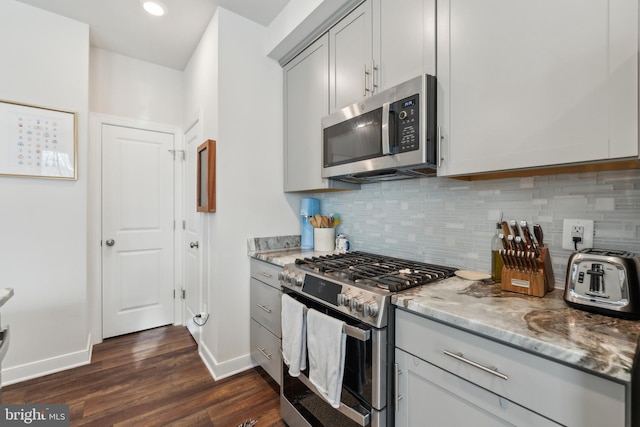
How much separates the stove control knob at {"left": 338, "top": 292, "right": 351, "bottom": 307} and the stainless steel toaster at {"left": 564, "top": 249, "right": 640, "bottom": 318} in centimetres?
75

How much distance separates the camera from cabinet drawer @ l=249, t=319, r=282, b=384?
5.99ft

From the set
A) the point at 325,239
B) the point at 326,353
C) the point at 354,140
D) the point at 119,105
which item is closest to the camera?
the point at 326,353

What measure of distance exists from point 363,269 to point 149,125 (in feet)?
8.86

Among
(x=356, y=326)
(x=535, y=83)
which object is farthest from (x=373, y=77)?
(x=356, y=326)

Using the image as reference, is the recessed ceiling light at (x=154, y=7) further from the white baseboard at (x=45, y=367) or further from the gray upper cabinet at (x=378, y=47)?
the white baseboard at (x=45, y=367)

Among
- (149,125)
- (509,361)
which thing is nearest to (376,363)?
(509,361)

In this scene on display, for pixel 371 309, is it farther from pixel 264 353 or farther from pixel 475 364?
pixel 264 353

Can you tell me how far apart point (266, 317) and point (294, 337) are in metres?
0.57

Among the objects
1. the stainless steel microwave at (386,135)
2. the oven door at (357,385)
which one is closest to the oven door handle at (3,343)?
the oven door at (357,385)

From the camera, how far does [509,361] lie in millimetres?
786

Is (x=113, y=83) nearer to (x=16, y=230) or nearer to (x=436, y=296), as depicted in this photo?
(x=16, y=230)

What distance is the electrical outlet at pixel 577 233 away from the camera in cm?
110

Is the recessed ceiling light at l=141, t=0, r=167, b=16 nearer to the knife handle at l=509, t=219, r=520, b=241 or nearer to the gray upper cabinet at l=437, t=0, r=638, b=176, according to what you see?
the gray upper cabinet at l=437, t=0, r=638, b=176

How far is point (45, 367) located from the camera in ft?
6.95
